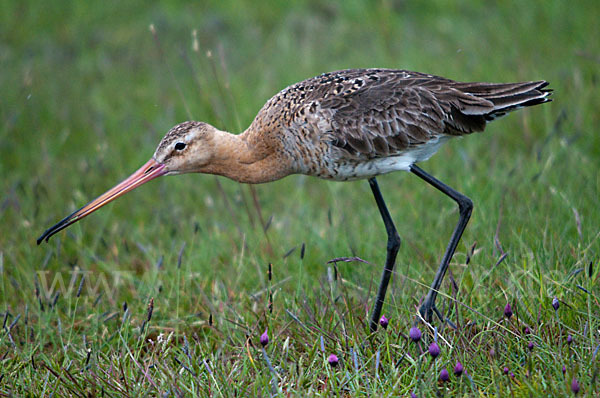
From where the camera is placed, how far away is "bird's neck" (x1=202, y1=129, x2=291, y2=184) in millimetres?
4215

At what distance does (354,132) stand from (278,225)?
1.62m

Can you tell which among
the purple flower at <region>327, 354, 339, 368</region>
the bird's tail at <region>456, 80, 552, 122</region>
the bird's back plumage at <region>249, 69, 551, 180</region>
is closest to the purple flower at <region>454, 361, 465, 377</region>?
the purple flower at <region>327, 354, 339, 368</region>

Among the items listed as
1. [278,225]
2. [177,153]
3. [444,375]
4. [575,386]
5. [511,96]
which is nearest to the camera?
[575,386]

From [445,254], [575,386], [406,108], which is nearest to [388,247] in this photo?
[445,254]

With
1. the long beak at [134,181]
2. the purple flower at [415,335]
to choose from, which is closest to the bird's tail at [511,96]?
the purple flower at [415,335]

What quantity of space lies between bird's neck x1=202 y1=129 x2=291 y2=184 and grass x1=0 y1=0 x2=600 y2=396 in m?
0.37

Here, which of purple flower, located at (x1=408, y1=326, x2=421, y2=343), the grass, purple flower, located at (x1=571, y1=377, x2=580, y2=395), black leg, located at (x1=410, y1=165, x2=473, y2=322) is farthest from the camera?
black leg, located at (x1=410, y1=165, x2=473, y2=322)

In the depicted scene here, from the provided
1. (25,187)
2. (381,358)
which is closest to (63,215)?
(25,187)

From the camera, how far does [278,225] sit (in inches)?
215

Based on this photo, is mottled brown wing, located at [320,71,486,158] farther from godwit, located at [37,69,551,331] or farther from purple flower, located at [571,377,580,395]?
purple flower, located at [571,377,580,395]

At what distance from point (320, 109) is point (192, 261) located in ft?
5.11

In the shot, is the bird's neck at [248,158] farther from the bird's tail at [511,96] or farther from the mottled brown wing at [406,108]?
the bird's tail at [511,96]

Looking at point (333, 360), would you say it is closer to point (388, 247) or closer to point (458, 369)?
point (458, 369)

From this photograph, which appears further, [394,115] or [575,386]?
[394,115]
